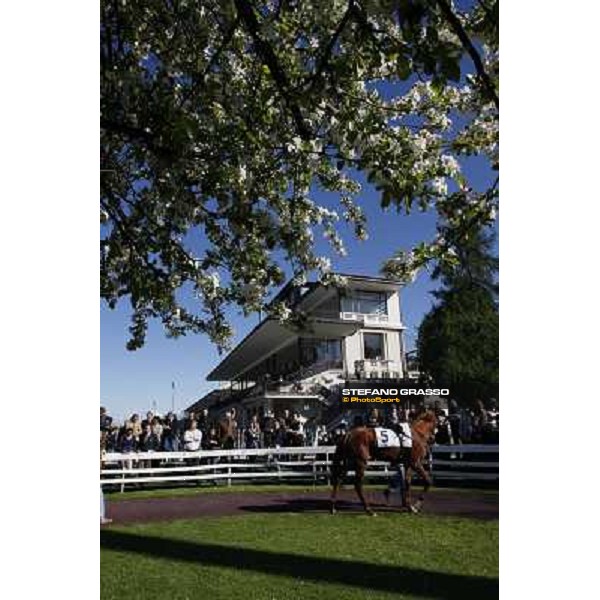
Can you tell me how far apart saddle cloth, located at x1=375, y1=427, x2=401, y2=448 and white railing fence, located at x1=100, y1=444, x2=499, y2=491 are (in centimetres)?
12

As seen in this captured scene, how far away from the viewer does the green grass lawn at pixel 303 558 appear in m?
2.54

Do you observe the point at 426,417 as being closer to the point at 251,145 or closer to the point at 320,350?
the point at 320,350

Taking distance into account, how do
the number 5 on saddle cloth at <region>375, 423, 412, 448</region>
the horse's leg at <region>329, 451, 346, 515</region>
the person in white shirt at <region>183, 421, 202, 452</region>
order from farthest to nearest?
the person in white shirt at <region>183, 421, 202, 452</region> < the horse's leg at <region>329, 451, 346, 515</region> < the number 5 on saddle cloth at <region>375, 423, 412, 448</region>

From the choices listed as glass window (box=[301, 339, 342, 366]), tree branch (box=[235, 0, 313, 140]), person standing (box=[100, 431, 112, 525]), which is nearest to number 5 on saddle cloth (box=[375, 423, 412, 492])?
glass window (box=[301, 339, 342, 366])

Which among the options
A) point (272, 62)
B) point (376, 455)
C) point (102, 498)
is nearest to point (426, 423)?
point (376, 455)

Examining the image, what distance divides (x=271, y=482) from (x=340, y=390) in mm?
506

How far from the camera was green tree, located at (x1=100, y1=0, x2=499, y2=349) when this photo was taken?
2.65 meters

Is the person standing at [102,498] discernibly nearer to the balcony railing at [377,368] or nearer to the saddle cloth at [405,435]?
the balcony railing at [377,368]

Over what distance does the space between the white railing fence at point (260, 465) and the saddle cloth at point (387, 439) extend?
121 millimetres

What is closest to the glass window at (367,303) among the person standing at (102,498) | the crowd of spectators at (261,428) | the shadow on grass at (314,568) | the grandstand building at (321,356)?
the grandstand building at (321,356)

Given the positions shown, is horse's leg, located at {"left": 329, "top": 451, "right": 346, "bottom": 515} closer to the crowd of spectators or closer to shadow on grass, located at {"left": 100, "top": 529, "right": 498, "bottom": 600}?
the crowd of spectators

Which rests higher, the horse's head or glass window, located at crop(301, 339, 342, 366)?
glass window, located at crop(301, 339, 342, 366)

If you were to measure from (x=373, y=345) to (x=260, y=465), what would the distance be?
2.19ft
